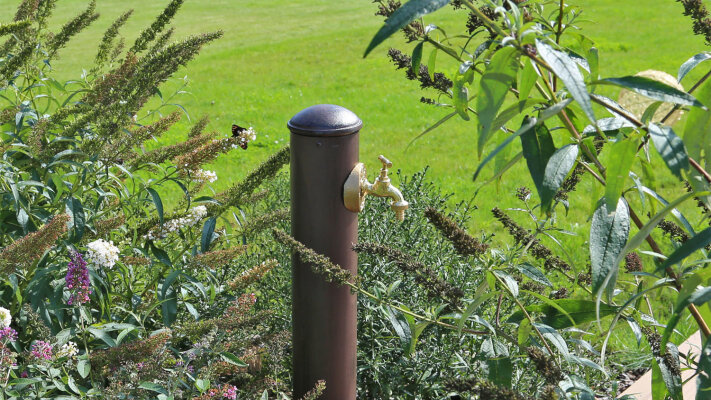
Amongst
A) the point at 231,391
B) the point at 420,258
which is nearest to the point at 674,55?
the point at 420,258

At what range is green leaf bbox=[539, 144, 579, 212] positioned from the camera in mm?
1229

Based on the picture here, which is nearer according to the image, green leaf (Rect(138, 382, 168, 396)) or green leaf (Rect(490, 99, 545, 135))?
green leaf (Rect(490, 99, 545, 135))

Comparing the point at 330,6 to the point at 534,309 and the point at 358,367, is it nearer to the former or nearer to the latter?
the point at 358,367

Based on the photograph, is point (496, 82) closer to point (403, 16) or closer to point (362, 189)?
point (403, 16)

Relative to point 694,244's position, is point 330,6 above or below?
below

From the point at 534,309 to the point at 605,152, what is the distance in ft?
15.5

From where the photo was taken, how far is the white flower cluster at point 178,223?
246cm

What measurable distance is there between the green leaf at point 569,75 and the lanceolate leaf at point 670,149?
0.13 metres

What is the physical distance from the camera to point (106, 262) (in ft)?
7.14

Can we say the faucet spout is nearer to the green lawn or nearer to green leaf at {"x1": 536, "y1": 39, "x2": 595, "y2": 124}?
green leaf at {"x1": 536, "y1": 39, "x2": 595, "y2": 124}

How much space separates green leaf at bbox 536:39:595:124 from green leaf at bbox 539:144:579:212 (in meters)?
0.24

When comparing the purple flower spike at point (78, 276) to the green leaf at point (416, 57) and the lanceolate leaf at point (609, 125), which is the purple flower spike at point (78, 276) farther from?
the lanceolate leaf at point (609, 125)

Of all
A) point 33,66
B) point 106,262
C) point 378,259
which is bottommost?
point 378,259

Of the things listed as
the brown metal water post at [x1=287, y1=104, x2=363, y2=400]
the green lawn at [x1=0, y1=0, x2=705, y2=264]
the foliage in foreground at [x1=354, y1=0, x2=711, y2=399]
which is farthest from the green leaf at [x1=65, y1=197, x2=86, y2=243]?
the green lawn at [x1=0, y1=0, x2=705, y2=264]
